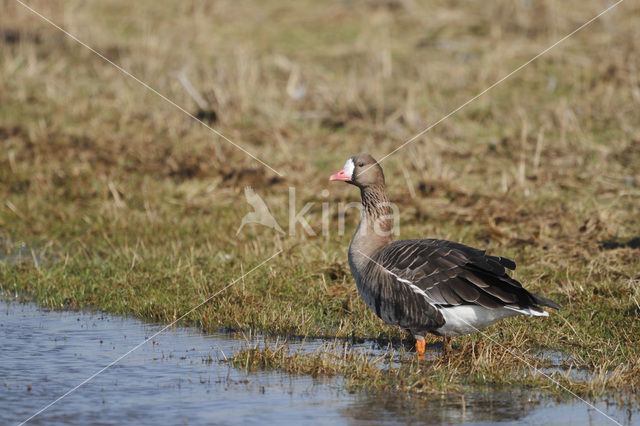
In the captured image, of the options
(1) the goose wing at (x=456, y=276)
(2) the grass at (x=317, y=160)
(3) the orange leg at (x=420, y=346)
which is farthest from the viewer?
(2) the grass at (x=317, y=160)

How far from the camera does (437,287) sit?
6969mm

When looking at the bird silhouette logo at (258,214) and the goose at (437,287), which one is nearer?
the goose at (437,287)

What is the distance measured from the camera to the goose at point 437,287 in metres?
6.68

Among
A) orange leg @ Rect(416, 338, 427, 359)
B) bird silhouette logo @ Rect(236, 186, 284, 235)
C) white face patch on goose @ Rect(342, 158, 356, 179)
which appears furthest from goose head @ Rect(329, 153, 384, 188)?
bird silhouette logo @ Rect(236, 186, 284, 235)

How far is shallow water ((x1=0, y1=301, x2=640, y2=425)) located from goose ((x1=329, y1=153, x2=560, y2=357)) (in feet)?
1.91

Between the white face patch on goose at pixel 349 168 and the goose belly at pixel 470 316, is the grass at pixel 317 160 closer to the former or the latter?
the goose belly at pixel 470 316

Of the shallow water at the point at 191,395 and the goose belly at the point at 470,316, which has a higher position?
the goose belly at the point at 470,316

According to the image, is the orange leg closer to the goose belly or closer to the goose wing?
the goose belly

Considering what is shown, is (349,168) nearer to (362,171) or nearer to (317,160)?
(362,171)

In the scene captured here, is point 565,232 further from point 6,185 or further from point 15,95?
point 15,95

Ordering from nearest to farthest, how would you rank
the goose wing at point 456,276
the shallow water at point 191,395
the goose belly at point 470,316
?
1. the shallow water at point 191,395
2. the goose wing at point 456,276
3. the goose belly at point 470,316

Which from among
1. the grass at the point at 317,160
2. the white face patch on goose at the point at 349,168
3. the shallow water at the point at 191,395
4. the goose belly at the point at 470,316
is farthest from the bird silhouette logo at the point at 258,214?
the goose belly at the point at 470,316

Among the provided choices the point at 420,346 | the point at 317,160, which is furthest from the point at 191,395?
the point at 317,160

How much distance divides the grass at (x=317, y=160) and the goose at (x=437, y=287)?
316 millimetres
